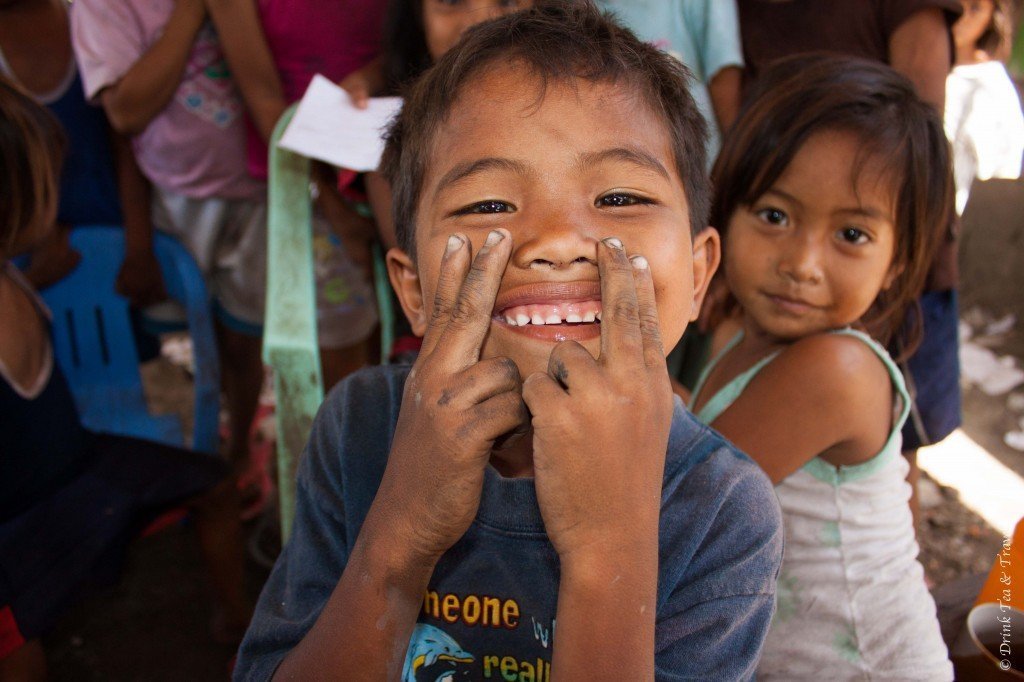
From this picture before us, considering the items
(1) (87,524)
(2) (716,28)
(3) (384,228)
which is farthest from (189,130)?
(2) (716,28)

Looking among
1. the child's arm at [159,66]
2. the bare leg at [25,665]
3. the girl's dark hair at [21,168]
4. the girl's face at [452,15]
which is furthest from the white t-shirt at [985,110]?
the bare leg at [25,665]

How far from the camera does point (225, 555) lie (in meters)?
2.10

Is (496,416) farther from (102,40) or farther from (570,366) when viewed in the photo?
(102,40)

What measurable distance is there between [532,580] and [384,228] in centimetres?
118

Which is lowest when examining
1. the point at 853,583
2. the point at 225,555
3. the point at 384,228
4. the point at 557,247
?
the point at 225,555

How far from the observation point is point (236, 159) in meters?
2.36

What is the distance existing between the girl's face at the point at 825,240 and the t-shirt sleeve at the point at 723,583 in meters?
0.57

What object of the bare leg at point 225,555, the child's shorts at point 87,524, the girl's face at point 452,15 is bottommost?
the bare leg at point 225,555

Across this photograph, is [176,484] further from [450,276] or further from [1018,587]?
[1018,587]

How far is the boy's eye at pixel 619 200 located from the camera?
0.93 m

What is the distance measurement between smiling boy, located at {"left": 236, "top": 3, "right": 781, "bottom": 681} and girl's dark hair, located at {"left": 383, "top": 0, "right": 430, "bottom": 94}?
992mm

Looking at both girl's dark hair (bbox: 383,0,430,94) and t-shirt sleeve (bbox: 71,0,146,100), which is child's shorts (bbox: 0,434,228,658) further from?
girl's dark hair (bbox: 383,0,430,94)

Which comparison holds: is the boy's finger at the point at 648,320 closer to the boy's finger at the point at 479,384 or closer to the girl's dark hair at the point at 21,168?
the boy's finger at the point at 479,384

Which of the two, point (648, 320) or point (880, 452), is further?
point (880, 452)
